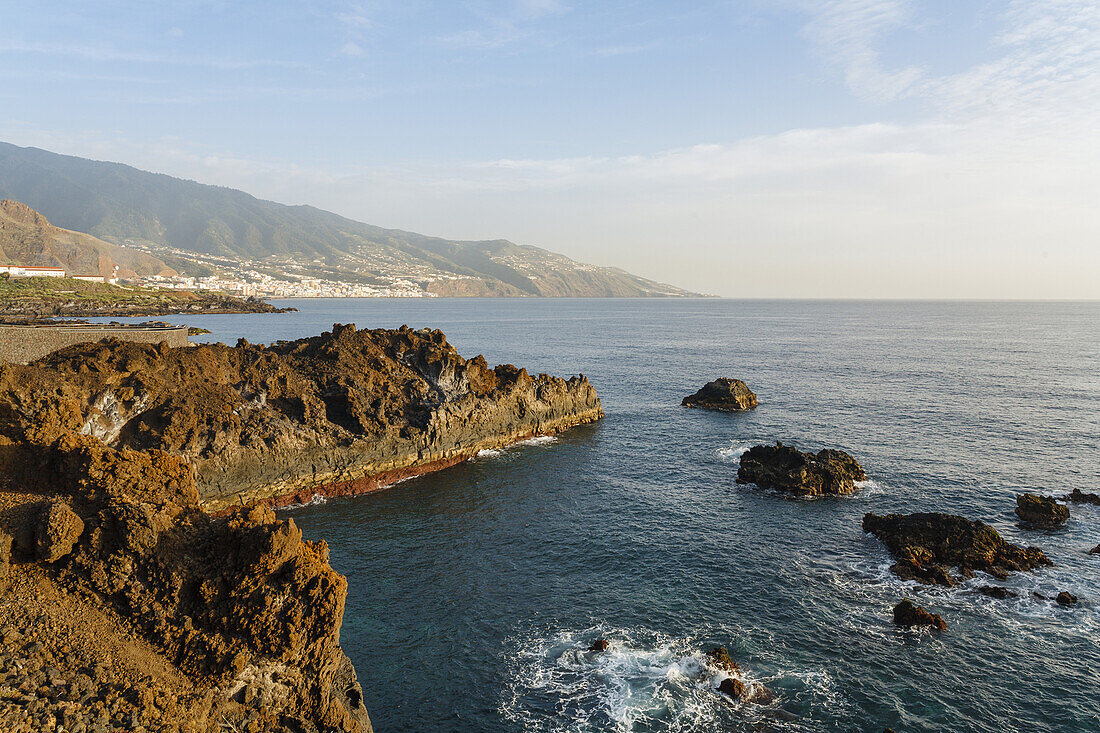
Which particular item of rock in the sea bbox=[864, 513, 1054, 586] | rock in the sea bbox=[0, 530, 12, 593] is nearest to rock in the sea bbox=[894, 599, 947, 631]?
rock in the sea bbox=[864, 513, 1054, 586]

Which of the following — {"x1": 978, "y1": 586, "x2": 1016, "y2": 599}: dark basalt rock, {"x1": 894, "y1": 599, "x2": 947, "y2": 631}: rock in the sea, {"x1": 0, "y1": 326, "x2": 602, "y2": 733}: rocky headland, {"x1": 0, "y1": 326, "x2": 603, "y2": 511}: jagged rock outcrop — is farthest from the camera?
{"x1": 0, "y1": 326, "x2": 603, "y2": 511}: jagged rock outcrop

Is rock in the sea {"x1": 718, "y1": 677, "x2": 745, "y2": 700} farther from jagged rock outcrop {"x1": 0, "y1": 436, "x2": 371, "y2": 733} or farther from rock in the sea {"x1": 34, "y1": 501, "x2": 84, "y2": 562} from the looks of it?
rock in the sea {"x1": 34, "y1": 501, "x2": 84, "y2": 562}

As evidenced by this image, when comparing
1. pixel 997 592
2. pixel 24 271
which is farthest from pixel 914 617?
pixel 24 271

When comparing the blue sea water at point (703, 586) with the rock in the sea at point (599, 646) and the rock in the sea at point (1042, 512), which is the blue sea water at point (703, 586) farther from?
the rock in the sea at point (1042, 512)

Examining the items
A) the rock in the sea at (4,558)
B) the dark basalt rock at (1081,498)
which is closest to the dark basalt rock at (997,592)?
the dark basalt rock at (1081,498)

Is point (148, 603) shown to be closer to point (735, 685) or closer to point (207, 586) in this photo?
point (207, 586)

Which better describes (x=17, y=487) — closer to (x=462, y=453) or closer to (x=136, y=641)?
(x=136, y=641)
